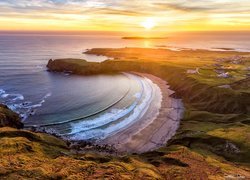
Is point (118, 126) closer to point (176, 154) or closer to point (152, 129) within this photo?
point (152, 129)

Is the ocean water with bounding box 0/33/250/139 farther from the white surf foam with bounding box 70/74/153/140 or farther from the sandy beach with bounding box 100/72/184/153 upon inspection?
the sandy beach with bounding box 100/72/184/153

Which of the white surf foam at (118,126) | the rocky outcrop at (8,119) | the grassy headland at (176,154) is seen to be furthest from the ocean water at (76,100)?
the grassy headland at (176,154)

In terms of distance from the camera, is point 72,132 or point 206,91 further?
point 206,91

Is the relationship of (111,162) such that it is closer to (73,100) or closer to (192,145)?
(192,145)

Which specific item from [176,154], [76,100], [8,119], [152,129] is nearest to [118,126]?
[152,129]

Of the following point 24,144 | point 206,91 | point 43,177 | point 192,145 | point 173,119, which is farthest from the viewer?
point 206,91

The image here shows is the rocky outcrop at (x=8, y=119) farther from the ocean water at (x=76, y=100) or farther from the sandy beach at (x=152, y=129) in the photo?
the sandy beach at (x=152, y=129)

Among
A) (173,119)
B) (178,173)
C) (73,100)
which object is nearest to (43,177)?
(178,173)

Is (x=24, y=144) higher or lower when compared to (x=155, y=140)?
higher
